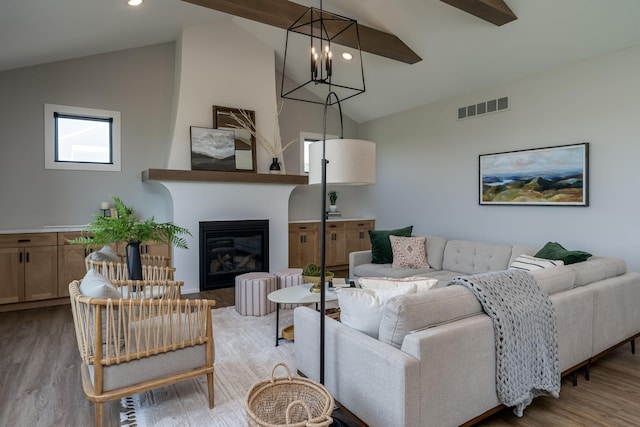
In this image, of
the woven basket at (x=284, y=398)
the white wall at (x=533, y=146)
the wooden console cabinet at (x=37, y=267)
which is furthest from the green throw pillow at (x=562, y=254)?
the wooden console cabinet at (x=37, y=267)

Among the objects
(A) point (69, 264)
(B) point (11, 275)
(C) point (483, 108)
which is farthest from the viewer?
(C) point (483, 108)

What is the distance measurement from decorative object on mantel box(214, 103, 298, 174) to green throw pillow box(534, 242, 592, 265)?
3.70m

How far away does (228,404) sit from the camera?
2.33 m

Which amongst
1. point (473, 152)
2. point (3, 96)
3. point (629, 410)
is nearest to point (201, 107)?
point (3, 96)

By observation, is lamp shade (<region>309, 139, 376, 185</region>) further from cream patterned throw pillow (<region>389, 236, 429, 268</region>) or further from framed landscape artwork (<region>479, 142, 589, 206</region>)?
framed landscape artwork (<region>479, 142, 589, 206</region>)

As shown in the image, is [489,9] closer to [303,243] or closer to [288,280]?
[288,280]

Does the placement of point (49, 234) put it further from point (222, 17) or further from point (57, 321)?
point (222, 17)

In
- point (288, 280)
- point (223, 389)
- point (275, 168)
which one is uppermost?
point (275, 168)

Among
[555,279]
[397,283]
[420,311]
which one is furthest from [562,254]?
[420,311]

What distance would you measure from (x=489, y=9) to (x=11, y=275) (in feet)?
18.8

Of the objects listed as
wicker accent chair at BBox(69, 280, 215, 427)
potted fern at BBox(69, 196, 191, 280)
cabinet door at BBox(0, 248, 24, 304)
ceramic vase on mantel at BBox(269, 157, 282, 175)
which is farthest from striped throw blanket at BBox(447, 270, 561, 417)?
cabinet door at BBox(0, 248, 24, 304)

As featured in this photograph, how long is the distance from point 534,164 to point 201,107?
14.6ft

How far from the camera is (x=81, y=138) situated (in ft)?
16.6

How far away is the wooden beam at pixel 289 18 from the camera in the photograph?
3.86 metres
